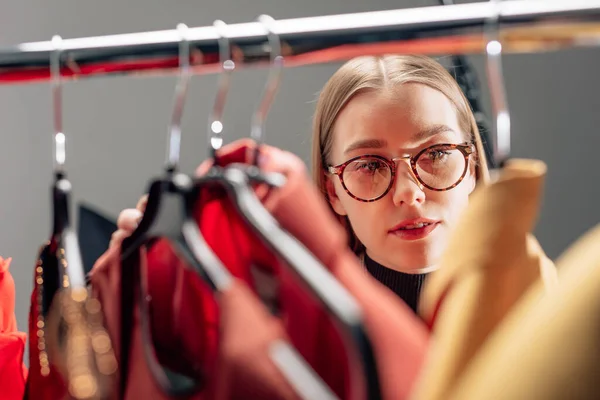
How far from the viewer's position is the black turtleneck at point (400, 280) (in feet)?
2.66

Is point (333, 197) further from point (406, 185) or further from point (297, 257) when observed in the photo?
point (297, 257)

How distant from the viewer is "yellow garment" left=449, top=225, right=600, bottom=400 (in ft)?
0.75

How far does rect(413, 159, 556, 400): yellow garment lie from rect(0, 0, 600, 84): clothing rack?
89mm

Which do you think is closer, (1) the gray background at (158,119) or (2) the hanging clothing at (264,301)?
(2) the hanging clothing at (264,301)

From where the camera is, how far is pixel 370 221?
0.66 metres

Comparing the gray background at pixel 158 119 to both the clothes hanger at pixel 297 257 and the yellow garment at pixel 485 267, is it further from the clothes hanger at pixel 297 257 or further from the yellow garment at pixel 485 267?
the yellow garment at pixel 485 267

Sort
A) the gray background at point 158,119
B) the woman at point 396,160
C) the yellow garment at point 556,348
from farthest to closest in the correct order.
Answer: the gray background at point 158,119 → the woman at point 396,160 → the yellow garment at point 556,348

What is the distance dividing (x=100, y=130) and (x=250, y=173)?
1096mm

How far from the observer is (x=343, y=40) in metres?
0.37

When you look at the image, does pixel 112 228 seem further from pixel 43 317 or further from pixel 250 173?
pixel 250 173

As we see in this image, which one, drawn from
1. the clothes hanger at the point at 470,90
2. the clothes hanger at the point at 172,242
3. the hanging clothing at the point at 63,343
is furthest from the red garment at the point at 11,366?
the clothes hanger at the point at 470,90

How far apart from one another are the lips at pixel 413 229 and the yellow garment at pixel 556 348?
346 millimetres

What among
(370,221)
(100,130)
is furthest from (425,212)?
(100,130)

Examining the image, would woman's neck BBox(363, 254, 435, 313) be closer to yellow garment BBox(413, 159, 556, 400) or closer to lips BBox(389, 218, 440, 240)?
lips BBox(389, 218, 440, 240)
